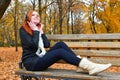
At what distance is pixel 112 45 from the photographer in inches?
204

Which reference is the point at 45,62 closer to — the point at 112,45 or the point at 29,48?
the point at 29,48

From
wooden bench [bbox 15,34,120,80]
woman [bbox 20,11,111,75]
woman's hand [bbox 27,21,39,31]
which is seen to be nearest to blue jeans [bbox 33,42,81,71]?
woman [bbox 20,11,111,75]

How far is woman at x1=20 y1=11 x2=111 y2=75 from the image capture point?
4680 mm

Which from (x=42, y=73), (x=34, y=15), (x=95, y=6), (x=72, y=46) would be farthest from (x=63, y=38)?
(x=95, y=6)

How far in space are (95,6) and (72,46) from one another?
21.2 m

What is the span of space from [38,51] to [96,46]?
1.08 metres

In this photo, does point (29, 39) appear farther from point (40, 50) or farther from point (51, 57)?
point (51, 57)

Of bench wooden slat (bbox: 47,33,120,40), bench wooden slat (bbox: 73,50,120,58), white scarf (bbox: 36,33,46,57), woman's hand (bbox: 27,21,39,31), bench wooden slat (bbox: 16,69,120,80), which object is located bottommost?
bench wooden slat (bbox: 16,69,120,80)

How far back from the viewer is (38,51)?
5180mm

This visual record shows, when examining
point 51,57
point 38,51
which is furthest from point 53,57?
point 38,51

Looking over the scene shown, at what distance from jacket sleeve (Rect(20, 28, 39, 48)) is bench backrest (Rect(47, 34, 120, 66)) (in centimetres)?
84

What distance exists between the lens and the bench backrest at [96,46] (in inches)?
202

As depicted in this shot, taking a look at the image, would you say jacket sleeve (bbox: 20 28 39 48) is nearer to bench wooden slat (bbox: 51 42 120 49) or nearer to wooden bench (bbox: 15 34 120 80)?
wooden bench (bbox: 15 34 120 80)

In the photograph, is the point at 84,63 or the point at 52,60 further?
the point at 52,60
